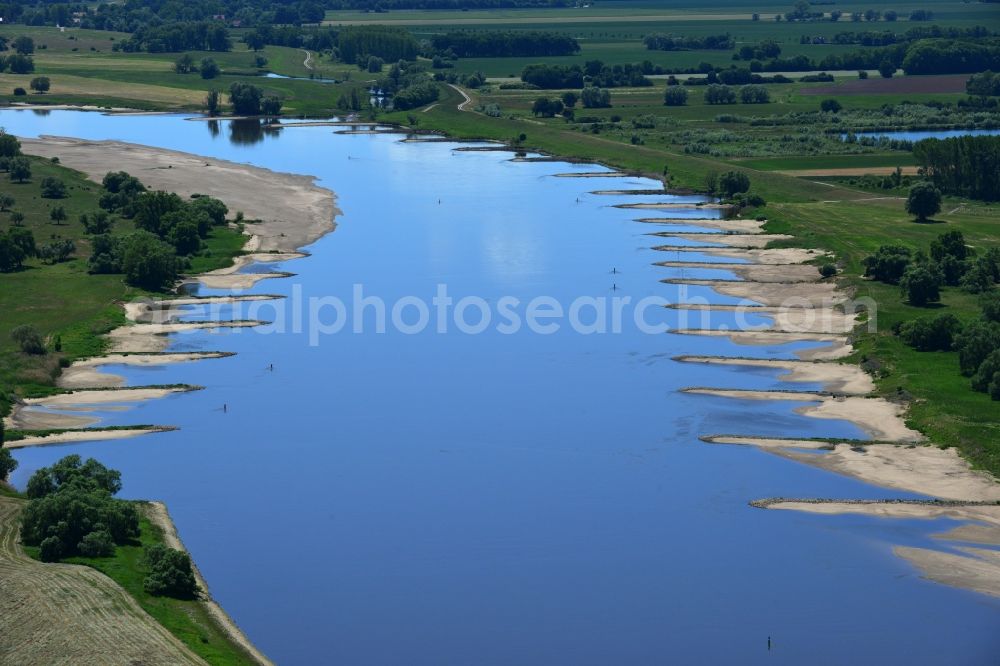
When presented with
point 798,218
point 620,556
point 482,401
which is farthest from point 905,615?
point 798,218

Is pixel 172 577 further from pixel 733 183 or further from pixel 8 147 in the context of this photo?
pixel 8 147

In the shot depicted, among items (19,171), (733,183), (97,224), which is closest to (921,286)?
(733,183)

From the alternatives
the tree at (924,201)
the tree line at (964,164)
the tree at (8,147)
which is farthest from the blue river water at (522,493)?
the tree at (8,147)

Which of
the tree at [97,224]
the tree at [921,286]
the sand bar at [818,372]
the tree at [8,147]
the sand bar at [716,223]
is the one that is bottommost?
the sand bar at [818,372]

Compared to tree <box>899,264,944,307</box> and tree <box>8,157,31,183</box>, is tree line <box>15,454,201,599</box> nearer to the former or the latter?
tree <box>899,264,944,307</box>

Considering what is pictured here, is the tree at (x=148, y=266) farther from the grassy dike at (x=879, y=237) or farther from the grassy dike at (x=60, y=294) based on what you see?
the grassy dike at (x=879, y=237)

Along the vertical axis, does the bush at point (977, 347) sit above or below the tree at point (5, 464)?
above

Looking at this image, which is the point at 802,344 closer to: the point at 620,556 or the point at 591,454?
the point at 591,454
